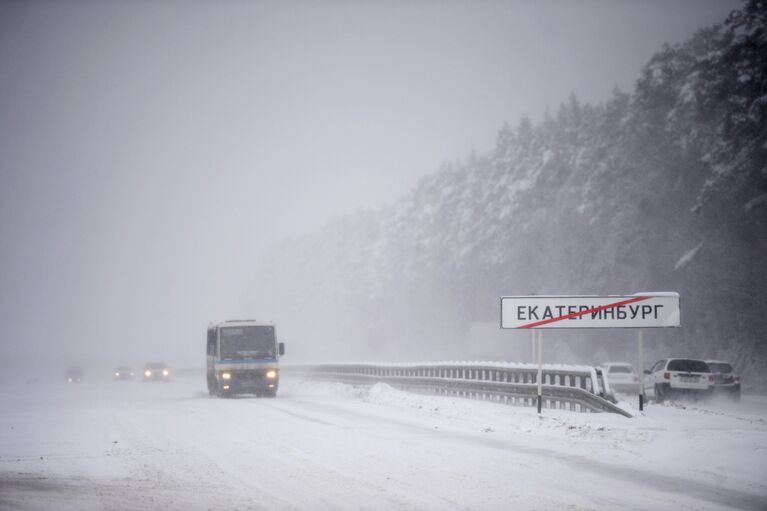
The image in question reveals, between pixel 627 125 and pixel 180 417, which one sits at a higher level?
pixel 627 125

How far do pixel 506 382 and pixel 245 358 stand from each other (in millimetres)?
11527

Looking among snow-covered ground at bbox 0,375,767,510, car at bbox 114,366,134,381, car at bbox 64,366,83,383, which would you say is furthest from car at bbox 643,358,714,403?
car at bbox 64,366,83,383

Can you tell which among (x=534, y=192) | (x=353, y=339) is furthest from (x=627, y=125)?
(x=353, y=339)

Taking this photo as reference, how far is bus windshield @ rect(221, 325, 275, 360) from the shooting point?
98.4 ft

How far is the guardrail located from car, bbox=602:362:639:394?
11.2 m

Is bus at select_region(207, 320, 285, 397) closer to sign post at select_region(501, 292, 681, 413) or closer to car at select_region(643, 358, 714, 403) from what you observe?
sign post at select_region(501, 292, 681, 413)

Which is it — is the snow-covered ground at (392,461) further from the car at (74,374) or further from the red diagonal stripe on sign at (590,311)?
the car at (74,374)

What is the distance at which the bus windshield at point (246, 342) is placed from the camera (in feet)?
98.4

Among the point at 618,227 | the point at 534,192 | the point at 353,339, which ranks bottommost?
the point at 353,339

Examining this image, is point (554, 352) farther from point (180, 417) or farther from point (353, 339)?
point (353, 339)

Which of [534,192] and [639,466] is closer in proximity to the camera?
[639,466]

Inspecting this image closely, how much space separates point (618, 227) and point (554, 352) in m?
15.0

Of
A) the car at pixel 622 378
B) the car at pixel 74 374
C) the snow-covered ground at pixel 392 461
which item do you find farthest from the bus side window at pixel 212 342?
the car at pixel 74 374

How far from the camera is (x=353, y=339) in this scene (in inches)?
4321
